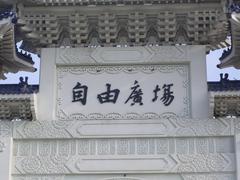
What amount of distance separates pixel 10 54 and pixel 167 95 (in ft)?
7.97

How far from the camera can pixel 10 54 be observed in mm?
11852

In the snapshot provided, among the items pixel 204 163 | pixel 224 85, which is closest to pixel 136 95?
pixel 224 85

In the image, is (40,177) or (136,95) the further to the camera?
(136,95)

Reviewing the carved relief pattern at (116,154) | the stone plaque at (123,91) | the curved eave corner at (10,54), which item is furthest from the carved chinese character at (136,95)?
the curved eave corner at (10,54)

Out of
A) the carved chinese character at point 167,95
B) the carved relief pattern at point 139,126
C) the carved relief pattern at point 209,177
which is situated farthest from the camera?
the carved chinese character at point 167,95

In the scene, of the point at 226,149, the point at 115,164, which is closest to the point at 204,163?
the point at 226,149

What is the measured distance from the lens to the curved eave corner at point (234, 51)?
11438 millimetres

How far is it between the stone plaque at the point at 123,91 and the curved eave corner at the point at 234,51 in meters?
0.63

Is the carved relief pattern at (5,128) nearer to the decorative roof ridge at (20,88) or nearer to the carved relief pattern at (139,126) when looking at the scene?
the carved relief pattern at (139,126)

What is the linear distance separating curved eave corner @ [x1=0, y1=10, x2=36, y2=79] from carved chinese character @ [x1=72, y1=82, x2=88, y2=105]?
880 millimetres

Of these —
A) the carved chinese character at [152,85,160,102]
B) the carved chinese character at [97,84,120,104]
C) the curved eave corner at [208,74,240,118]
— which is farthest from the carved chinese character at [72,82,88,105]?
the curved eave corner at [208,74,240,118]

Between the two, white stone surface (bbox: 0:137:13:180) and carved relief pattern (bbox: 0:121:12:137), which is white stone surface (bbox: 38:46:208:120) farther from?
white stone surface (bbox: 0:137:13:180)

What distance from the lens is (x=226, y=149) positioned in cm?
1121

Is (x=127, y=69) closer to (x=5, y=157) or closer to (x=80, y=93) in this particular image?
(x=80, y=93)
